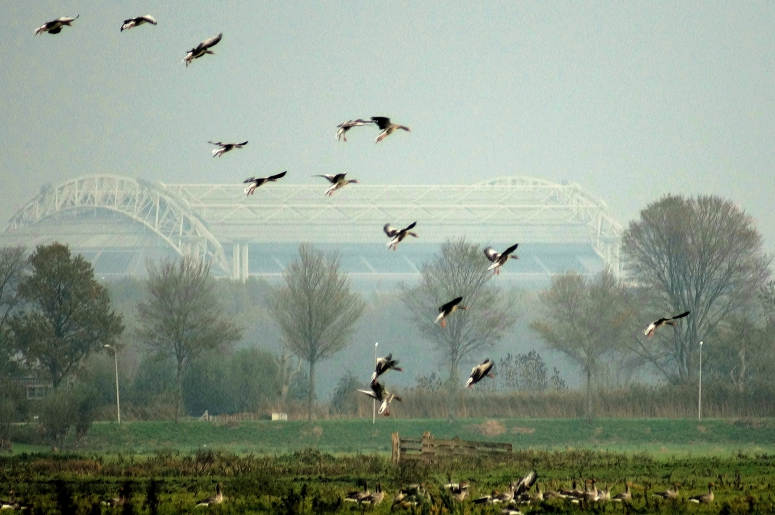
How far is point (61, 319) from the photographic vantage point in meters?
74.1

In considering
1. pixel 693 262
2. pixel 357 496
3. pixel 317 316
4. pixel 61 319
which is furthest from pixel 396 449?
pixel 693 262

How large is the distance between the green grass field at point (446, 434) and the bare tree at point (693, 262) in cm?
1900

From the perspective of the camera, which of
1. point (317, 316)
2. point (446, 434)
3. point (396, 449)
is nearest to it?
point (396, 449)

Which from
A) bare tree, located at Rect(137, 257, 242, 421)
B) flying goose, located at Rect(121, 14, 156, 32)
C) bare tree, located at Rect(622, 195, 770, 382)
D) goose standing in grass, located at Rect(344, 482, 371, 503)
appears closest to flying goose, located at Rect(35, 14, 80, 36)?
flying goose, located at Rect(121, 14, 156, 32)

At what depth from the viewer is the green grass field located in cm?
6431

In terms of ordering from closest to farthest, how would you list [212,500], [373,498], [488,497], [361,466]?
[488,497], [373,498], [212,500], [361,466]

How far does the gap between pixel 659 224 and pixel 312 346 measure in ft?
91.8

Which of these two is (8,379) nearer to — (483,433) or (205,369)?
(205,369)

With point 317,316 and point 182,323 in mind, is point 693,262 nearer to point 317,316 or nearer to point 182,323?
point 317,316

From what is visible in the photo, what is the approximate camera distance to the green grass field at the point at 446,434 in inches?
2532

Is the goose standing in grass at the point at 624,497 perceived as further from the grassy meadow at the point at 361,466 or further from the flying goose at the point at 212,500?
the flying goose at the point at 212,500

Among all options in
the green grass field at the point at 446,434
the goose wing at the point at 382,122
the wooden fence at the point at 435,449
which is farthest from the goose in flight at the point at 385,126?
the green grass field at the point at 446,434

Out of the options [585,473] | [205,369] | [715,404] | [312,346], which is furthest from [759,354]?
[585,473]

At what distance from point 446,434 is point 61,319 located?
73.2 ft
